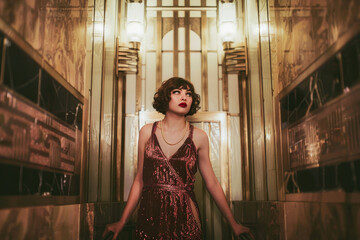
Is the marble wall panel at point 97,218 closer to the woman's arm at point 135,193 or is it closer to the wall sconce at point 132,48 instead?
the woman's arm at point 135,193

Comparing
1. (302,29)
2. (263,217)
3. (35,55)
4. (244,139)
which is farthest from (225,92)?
(35,55)

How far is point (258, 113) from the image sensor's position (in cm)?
285

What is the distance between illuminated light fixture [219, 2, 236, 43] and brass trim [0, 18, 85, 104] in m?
1.77

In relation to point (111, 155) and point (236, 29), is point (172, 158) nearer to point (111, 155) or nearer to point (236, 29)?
point (111, 155)

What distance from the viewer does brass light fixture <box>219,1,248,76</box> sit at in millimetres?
3270

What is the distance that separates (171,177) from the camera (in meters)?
2.21

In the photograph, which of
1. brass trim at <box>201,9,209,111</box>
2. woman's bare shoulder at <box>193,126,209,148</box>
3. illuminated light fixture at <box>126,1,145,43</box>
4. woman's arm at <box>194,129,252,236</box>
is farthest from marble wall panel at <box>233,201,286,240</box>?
illuminated light fixture at <box>126,1,145,43</box>

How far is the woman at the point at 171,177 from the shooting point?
215 cm

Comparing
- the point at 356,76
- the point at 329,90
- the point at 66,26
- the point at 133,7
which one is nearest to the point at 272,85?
the point at 329,90

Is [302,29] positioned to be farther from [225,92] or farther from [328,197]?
[225,92]

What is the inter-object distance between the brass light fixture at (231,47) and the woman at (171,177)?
0.96 metres

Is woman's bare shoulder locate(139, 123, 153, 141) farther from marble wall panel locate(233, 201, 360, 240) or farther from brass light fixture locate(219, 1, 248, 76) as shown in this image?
brass light fixture locate(219, 1, 248, 76)

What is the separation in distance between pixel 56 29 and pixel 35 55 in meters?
0.34

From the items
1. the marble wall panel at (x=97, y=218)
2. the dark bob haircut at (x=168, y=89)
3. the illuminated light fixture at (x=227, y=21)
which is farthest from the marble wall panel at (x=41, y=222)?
the illuminated light fixture at (x=227, y=21)
